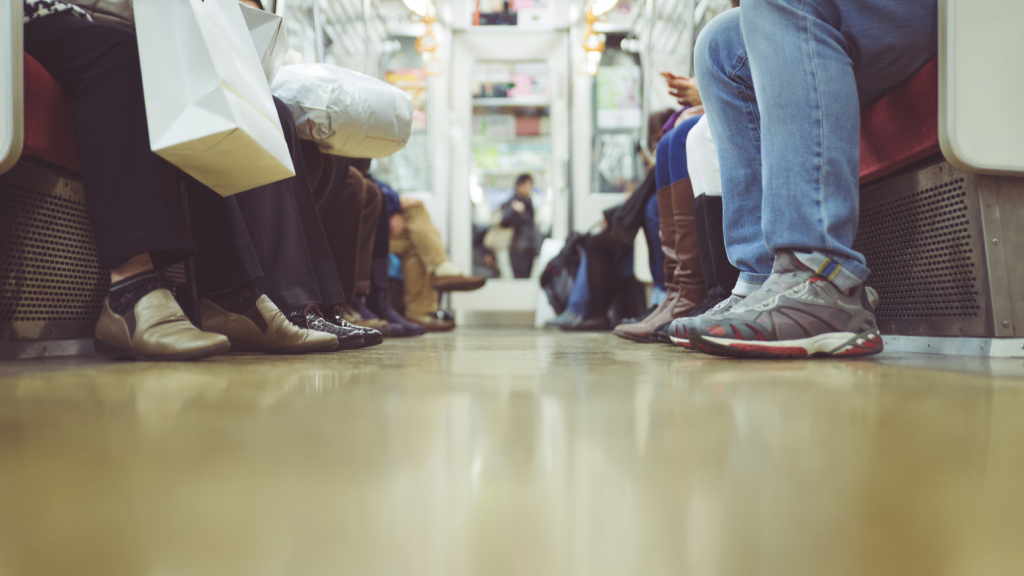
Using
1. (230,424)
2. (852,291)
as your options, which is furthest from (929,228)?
(230,424)

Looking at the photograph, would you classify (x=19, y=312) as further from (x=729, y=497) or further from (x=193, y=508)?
(x=729, y=497)

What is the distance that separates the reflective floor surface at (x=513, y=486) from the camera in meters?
0.21

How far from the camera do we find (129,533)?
230mm

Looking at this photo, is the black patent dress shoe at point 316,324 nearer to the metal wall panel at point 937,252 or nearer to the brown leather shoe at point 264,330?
the brown leather shoe at point 264,330

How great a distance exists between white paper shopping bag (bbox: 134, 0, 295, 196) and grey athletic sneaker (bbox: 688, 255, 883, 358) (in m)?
0.70

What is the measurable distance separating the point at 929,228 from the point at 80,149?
1496mm

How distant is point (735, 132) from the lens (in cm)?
121

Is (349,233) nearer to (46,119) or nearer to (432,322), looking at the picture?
(46,119)

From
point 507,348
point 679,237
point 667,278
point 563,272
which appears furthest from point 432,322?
point 507,348

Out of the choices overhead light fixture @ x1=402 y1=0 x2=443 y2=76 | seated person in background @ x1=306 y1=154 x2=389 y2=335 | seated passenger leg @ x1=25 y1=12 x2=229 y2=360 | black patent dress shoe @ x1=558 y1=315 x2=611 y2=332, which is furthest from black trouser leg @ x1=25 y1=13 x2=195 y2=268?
overhead light fixture @ x1=402 y1=0 x2=443 y2=76

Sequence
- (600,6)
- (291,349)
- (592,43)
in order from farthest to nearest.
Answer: (592,43) < (600,6) < (291,349)

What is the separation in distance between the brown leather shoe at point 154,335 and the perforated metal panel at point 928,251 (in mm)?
1245

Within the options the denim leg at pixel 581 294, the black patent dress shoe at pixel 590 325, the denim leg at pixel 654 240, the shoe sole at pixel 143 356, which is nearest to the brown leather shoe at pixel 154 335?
the shoe sole at pixel 143 356

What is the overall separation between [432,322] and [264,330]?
193cm
